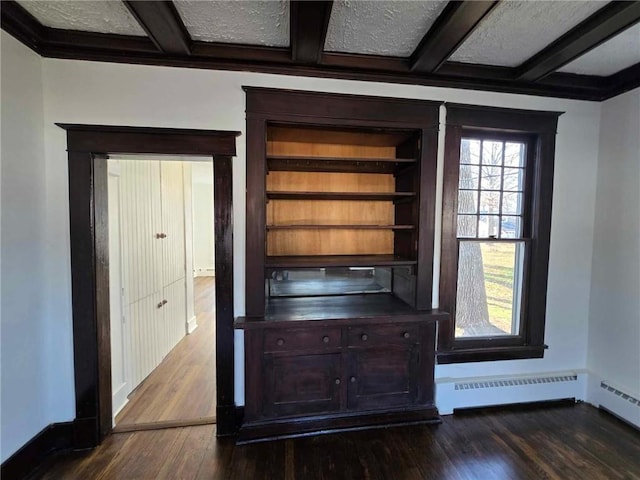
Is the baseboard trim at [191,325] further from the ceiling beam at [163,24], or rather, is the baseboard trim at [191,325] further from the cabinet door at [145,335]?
the ceiling beam at [163,24]

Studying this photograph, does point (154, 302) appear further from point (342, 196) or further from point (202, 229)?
point (202, 229)

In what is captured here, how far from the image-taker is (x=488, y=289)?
2520 mm

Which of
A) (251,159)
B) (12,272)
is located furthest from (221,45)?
(12,272)

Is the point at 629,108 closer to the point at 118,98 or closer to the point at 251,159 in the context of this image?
the point at 251,159

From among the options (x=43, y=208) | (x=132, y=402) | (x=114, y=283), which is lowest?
(x=132, y=402)

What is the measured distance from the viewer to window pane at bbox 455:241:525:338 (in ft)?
8.09

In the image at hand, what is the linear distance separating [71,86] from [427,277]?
9.51 ft

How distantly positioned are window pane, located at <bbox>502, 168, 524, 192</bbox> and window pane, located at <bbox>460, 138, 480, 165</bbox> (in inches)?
12.4

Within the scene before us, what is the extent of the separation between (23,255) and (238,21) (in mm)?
1943

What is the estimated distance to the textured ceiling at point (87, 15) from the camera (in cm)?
156

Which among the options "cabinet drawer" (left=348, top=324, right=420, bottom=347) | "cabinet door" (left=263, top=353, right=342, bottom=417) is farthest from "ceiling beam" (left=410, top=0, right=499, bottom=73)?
"cabinet door" (left=263, top=353, right=342, bottom=417)

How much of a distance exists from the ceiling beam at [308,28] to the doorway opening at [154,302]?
39.3 inches

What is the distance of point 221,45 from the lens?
190 centimetres

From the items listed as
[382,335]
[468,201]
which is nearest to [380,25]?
[468,201]
